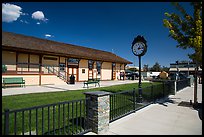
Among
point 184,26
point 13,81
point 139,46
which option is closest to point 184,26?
point 184,26

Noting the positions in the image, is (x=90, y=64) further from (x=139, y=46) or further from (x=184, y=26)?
(x=184, y=26)

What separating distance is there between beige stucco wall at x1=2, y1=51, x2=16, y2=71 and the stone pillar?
47.8 ft

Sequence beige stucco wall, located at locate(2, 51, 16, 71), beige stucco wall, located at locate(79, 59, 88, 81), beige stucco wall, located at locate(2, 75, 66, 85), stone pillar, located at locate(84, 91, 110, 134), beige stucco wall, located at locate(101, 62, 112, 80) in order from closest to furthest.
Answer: stone pillar, located at locate(84, 91, 110, 134)
beige stucco wall, located at locate(2, 51, 16, 71)
beige stucco wall, located at locate(2, 75, 66, 85)
beige stucco wall, located at locate(79, 59, 88, 81)
beige stucco wall, located at locate(101, 62, 112, 80)

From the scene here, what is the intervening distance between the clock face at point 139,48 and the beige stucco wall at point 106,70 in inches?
721

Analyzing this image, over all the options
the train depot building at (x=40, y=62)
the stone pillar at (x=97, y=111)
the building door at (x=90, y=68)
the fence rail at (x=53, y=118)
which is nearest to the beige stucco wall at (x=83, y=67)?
the train depot building at (x=40, y=62)

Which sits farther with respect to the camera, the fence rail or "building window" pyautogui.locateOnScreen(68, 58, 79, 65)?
"building window" pyautogui.locateOnScreen(68, 58, 79, 65)

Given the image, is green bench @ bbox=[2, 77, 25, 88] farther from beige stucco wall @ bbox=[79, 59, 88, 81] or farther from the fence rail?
beige stucco wall @ bbox=[79, 59, 88, 81]

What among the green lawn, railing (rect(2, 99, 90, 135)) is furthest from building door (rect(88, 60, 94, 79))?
railing (rect(2, 99, 90, 135))

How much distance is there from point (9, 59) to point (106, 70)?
52.9 ft

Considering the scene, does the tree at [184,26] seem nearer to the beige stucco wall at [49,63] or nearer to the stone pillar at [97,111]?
the stone pillar at [97,111]

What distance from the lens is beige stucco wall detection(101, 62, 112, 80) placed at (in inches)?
1101

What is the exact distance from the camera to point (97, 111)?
432 centimetres

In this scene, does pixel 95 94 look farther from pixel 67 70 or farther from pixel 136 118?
pixel 67 70

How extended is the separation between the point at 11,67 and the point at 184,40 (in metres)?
15.7
